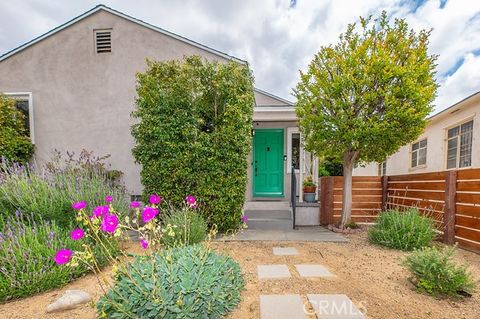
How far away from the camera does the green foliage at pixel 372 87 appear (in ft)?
13.8

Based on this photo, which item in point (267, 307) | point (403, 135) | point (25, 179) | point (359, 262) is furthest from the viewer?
point (403, 135)

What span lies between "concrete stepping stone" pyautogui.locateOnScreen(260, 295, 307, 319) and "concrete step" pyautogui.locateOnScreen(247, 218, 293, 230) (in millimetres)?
3204

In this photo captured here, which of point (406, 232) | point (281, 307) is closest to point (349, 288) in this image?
point (281, 307)

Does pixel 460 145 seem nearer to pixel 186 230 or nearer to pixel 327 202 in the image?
pixel 327 202

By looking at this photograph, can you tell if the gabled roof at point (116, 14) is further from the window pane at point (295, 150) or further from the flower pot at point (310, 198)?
the flower pot at point (310, 198)

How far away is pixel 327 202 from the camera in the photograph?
592 centimetres

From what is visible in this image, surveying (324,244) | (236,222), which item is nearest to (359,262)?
(324,244)

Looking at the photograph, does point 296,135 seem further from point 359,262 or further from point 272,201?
point 359,262

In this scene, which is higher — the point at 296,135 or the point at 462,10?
the point at 462,10

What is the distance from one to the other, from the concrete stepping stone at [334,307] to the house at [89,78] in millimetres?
4629

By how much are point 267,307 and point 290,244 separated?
2.24 meters

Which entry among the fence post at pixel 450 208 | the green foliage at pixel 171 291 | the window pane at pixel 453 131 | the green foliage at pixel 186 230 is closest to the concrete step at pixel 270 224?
the green foliage at pixel 186 230

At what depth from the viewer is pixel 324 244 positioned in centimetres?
423

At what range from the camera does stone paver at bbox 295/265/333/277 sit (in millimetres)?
2824
